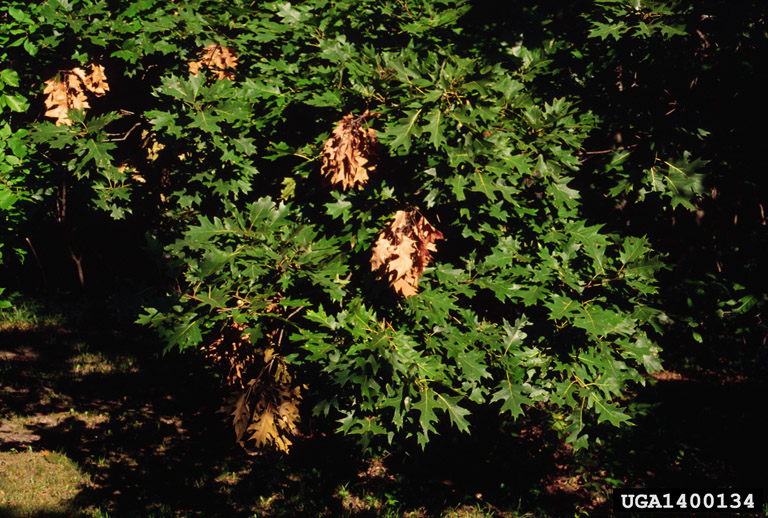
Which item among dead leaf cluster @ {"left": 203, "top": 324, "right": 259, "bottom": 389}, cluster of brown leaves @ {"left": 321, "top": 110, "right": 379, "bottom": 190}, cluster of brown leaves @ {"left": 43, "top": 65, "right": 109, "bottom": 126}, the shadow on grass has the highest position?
cluster of brown leaves @ {"left": 43, "top": 65, "right": 109, "bottom": 126}

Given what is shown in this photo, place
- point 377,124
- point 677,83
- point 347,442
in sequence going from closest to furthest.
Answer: point 377,124
point 677,83
point 347,442

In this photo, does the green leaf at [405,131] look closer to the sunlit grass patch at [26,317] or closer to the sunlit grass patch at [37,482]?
the sunlit grass patch at [37,482]

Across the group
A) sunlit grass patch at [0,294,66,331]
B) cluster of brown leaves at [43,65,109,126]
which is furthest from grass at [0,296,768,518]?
cluster of brown leaves at [43,65,109,126]

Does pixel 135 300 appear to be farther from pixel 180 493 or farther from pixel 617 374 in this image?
pixel 617 374

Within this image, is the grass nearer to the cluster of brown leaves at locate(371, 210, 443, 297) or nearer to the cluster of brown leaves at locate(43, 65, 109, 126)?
the cluster of brown leaves at locate(371, 210, 443, 297)

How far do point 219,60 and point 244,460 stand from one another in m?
4.18

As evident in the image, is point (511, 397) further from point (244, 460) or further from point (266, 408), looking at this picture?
point (244, 460)

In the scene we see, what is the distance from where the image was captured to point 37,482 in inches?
205

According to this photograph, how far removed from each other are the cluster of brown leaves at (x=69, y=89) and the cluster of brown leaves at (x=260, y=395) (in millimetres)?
2278

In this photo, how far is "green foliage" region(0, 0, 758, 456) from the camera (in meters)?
3.53

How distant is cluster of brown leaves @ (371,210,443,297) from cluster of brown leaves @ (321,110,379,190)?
39 cm

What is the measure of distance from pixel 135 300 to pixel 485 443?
4.38m

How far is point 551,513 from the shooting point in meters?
5.58

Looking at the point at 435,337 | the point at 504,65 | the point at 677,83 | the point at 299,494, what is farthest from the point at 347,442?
the point at 677,83
